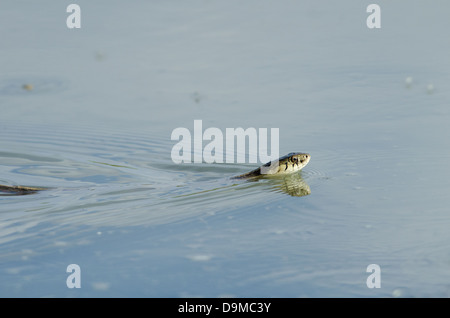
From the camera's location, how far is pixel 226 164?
7.90 metres

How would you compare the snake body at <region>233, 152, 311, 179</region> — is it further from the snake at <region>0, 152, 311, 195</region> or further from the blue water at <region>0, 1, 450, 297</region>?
the blue water at <region>0, 1, 450, 297</region>

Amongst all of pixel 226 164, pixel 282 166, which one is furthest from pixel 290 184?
pixel 226 164

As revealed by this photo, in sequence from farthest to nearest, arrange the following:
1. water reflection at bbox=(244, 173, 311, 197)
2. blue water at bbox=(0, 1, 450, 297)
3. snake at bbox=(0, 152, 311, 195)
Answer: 1. snake at bbox=(0, 152, 311, 195)
2. water reflection at bbox=(244, 173, 311, 197)
3. blue water at bbox=(0, 1, 450, 297)

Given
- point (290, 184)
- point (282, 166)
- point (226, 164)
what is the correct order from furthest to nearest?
point (226, 164), point (282, 166), point (290, 184)

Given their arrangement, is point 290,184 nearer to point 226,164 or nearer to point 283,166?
point 283,166

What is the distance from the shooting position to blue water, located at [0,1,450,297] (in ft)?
16.1

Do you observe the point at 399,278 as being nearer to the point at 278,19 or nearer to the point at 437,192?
the point at 437,192

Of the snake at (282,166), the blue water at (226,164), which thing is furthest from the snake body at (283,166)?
the blue water at (226,164)

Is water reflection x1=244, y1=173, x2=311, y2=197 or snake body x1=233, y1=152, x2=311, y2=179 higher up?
snake body x1=233, y1=152, x2=311, y2=179

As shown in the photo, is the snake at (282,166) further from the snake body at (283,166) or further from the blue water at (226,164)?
the blue water at (226,164)

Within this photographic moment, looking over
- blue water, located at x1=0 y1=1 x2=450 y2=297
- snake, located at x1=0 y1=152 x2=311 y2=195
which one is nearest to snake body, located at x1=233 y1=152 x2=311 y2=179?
snake, located at x1=0 y1=152 x2=311 y2=195

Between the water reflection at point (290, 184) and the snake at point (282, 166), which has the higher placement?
the snake at point (282, 166)

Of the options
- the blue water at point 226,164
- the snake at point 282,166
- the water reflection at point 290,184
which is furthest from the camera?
the snake at point 282,166

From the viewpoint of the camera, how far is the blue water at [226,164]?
491cm
